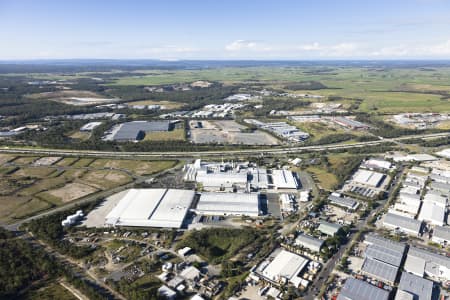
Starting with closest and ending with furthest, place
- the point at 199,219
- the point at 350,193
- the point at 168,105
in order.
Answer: the point at 199,219 → the point at 350,193 → the point at 168,105

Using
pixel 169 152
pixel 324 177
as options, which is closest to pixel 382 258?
pixel 324 177

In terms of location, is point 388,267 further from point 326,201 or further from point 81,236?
point 81,236

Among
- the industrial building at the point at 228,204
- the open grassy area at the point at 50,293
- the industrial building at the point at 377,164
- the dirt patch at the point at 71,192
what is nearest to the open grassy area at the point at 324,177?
the industrial building at the point at 377,164

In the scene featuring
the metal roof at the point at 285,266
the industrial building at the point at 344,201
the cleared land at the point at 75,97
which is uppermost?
the cleared land at the point at 75,97

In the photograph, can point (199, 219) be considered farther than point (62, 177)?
No

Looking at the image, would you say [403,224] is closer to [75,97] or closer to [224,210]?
[224,210]

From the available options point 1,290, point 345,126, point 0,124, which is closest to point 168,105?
point 0,124

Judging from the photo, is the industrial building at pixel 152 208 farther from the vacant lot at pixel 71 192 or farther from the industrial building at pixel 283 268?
the industrial building at pixel 283 268
